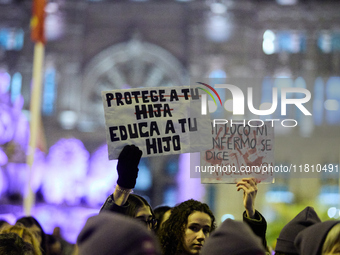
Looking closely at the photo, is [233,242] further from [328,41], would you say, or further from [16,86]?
[328,41]

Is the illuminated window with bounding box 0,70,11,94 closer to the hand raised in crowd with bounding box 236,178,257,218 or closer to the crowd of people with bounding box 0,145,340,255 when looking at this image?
the crowd of people with bounding box 0,145,340,255

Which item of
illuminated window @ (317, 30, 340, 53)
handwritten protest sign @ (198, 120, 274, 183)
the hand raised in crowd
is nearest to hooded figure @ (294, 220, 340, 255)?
the hand raised in crowd

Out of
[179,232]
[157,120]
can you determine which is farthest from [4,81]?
[179,232]

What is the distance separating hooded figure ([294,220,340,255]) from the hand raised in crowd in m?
0.60

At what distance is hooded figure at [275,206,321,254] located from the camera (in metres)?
2.51

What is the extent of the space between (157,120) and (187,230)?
28.8 inches

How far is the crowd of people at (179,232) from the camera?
149 cm

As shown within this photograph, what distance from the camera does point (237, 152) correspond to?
131 inches

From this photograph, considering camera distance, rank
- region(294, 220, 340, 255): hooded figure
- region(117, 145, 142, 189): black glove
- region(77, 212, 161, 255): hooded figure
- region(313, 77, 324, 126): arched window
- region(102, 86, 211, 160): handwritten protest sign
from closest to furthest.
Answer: region(77, 212, 161, 255): hooded figure, region(294, 220, 340, 255): hooded figure, region(117, 145, 142, 189): black glove, region(102, 86, 211, 160): handwritten protest sign, region(313, 77, 324, 126): arched window

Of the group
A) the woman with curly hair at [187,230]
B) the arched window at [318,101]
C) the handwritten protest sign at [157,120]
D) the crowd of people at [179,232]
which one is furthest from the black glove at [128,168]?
the arched window at [318,101]

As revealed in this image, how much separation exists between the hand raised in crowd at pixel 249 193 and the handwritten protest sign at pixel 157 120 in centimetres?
40

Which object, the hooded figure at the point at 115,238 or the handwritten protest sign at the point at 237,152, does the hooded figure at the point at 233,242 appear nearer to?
the hooded figure at the point at 115,238

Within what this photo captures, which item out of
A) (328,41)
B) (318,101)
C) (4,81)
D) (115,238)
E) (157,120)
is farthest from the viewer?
(328,41)

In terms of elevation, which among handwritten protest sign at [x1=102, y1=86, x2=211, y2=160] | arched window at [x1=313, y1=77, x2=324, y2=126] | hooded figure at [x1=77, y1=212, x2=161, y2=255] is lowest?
hooded figure at [x1=77, y1=212, x2=161, y2=255]
